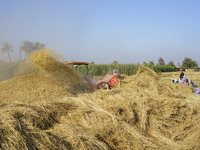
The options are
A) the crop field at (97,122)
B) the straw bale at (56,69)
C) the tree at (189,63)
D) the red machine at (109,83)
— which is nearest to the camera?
the crop field at (97,122)

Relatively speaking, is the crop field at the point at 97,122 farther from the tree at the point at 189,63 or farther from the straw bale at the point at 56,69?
the tree at the point at 189,63

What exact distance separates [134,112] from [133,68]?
24015 mm

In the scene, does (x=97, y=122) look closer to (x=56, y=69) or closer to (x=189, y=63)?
(x=56, y=69)

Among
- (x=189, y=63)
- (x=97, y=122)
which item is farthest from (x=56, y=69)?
(x=189, y=63)

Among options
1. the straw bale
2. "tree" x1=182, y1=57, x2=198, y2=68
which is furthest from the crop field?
"tree" x1=182, y1=57, x2=198, y2=68

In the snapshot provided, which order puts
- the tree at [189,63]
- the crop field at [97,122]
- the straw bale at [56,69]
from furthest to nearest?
the tree at [189,63]
the straw bale at [56,69]
the crop field at [97,122]

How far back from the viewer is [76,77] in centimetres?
514

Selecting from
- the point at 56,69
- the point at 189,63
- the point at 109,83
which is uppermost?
the point at 189,63

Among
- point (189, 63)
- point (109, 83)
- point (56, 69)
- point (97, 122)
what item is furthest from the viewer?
point (189, 63)

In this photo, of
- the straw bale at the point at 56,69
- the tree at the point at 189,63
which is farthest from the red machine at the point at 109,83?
the tree at the point at 189,63

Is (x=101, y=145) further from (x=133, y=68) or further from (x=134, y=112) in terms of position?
(x=133, y=68)

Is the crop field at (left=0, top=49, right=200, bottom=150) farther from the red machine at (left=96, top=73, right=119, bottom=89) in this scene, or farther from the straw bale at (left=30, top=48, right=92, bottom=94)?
the red machine at (left=96, top=73, right=119, bottom=89)

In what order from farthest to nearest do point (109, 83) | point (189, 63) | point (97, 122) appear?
point (189, 63), point (109, 83), point (97, 122)

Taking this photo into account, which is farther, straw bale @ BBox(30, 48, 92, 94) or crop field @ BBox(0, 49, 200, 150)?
straw bale @ BBox(30, 48, 92, 94)
